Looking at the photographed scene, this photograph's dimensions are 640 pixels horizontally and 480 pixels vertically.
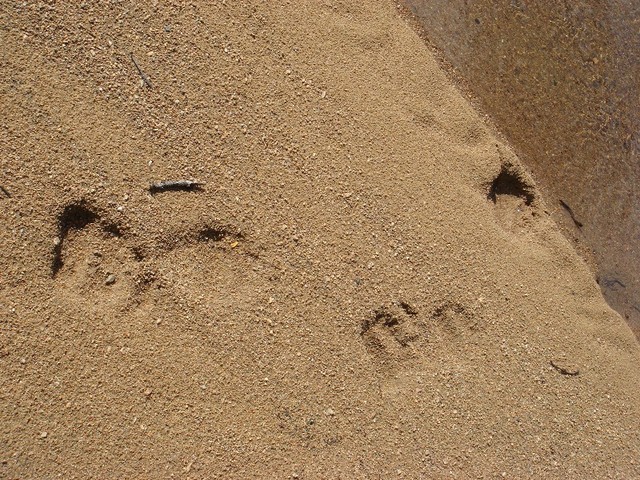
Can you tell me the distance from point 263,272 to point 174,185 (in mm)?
480

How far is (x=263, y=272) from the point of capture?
231cm

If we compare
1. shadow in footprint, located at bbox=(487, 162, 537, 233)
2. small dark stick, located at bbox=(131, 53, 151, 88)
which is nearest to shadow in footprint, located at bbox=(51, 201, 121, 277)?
small dark stick, located at bbox=(131, 53, 151, 88)

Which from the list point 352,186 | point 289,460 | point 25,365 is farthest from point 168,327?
point 352,186

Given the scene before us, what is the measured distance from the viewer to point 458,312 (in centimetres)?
250

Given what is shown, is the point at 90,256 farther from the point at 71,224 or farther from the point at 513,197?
the point at 513,197

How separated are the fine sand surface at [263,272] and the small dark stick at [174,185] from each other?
0.10ft

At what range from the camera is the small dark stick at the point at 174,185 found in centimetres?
223

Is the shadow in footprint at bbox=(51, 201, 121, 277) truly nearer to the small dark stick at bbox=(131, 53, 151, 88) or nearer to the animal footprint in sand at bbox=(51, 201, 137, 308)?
the animal footprint in sand at bbox=(51, 201, 137, 308)

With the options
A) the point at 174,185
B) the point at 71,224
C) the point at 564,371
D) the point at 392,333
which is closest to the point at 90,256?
the point at 71,224

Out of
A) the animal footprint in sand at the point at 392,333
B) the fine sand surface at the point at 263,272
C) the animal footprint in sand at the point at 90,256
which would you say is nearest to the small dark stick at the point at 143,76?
the fine sand surface at the point at 263,272

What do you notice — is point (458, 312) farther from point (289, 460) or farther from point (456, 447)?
point (289, 460)

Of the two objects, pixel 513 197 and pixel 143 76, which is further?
pixel 513 197

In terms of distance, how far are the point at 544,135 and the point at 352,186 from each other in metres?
1.22

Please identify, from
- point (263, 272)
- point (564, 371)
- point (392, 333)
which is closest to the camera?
point (263, 272)
